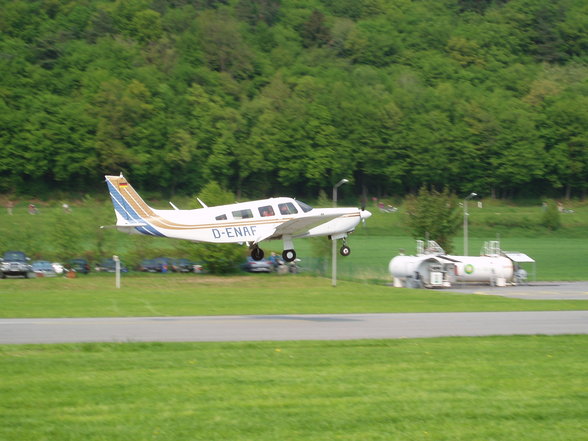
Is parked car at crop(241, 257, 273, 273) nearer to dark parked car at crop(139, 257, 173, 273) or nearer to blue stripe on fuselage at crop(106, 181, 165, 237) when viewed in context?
dark parked car at crop(139, 257, 173, 273)

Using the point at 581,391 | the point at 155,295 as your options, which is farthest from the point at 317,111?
the point at 581,391

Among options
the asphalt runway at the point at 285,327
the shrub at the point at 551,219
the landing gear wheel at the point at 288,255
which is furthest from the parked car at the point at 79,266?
the shrub at the point at 551,219

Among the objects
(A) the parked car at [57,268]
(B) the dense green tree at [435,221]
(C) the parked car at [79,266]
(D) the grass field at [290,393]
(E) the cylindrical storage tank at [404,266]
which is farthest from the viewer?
(B) the dense green tree at [435,221]

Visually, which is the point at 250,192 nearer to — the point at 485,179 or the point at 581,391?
the point at 485,179

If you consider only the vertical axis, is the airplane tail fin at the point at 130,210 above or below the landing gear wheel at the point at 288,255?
above

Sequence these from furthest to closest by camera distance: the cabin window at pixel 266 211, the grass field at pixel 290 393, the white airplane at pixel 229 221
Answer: the cabin window at pixel 266 211 < the white airplane at pixel 229 221 < the grass field at pixel 290 393

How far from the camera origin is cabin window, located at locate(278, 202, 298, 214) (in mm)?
40000

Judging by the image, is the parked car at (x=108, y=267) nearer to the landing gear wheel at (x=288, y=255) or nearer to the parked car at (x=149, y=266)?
the parked car at (x=149, y=266)

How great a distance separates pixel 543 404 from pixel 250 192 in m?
113

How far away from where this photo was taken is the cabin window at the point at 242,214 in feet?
128

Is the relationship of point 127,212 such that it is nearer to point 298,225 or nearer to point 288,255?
point 288,255

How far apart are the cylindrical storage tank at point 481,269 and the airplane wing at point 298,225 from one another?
28618 millimetres

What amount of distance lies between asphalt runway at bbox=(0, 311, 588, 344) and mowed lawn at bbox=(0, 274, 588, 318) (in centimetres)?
376

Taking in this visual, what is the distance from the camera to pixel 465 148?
138750 millimetres
